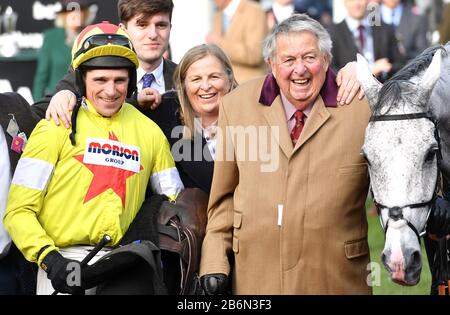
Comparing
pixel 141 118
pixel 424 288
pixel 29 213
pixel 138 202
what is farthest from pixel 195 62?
pixel 424 288

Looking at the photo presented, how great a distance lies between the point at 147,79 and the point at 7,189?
1.40m

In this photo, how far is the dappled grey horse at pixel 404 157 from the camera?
5184mm

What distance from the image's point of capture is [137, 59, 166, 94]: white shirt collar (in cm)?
681

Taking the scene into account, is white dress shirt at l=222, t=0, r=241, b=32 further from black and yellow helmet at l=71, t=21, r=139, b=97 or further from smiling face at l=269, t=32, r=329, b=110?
smiling face at l=269, t=32, r=329, b=110

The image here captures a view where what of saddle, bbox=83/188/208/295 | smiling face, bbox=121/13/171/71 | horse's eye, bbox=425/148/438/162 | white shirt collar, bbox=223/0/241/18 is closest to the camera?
horse's eye, bbox=425/148/438/162

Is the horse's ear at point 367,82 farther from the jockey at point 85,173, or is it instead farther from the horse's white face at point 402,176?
the jockey at point 85,173

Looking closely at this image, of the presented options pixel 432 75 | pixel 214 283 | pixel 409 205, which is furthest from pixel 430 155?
pixel 214 283

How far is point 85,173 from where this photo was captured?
5.61 metres

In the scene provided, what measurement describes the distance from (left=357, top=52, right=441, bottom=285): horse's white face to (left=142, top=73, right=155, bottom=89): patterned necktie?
72.7 inches

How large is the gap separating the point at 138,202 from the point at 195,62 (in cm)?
92

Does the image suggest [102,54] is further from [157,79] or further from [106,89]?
[157,79]

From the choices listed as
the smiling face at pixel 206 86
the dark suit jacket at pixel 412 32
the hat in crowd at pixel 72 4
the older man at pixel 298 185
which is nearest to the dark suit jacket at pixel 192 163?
the smiling face at pixel 206 86

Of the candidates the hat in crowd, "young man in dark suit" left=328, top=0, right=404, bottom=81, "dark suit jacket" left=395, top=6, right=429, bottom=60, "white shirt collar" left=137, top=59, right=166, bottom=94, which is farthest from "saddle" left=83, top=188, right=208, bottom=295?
"dark suit jacket" left=395, top=6, right=429, bottom=60
